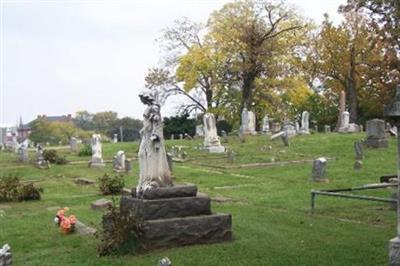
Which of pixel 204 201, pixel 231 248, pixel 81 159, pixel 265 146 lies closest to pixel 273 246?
pixel 231 248

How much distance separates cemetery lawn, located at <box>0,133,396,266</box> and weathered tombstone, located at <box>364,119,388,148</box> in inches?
55.2

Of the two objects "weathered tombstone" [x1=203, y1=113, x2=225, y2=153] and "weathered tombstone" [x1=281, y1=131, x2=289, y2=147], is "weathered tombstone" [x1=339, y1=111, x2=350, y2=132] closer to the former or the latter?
"weathered tombstone" [x1=281, y1=131, x2=289, y2=147]

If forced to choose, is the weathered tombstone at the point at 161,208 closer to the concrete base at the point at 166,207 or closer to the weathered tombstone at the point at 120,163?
the concrete base at the point at 166,207

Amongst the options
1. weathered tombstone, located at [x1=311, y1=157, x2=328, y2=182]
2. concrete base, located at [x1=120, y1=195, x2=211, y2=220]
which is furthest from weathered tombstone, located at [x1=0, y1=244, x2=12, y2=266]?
weathered tombstone, located at [x1=311, y1=157, x2=328, y2=182]

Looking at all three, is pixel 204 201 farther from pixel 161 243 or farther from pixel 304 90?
pixel 304 90

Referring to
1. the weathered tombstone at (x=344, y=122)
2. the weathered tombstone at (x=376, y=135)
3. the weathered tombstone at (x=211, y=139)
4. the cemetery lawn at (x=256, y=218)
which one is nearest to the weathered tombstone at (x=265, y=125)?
the weathered tombstone at (x=344, y=122)

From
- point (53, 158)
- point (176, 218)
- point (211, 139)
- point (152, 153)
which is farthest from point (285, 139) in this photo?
point (176, 218)

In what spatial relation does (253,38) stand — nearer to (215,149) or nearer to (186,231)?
(215,149)

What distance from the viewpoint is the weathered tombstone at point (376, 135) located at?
3127 cm

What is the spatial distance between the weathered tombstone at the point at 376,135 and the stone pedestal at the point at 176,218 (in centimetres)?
2153

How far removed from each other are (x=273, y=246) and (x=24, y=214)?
785cm

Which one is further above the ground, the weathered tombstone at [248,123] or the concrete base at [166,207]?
the weathered tombstone at [248,123]

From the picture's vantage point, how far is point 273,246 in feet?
35.7

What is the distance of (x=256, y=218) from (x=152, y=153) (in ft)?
11.4
